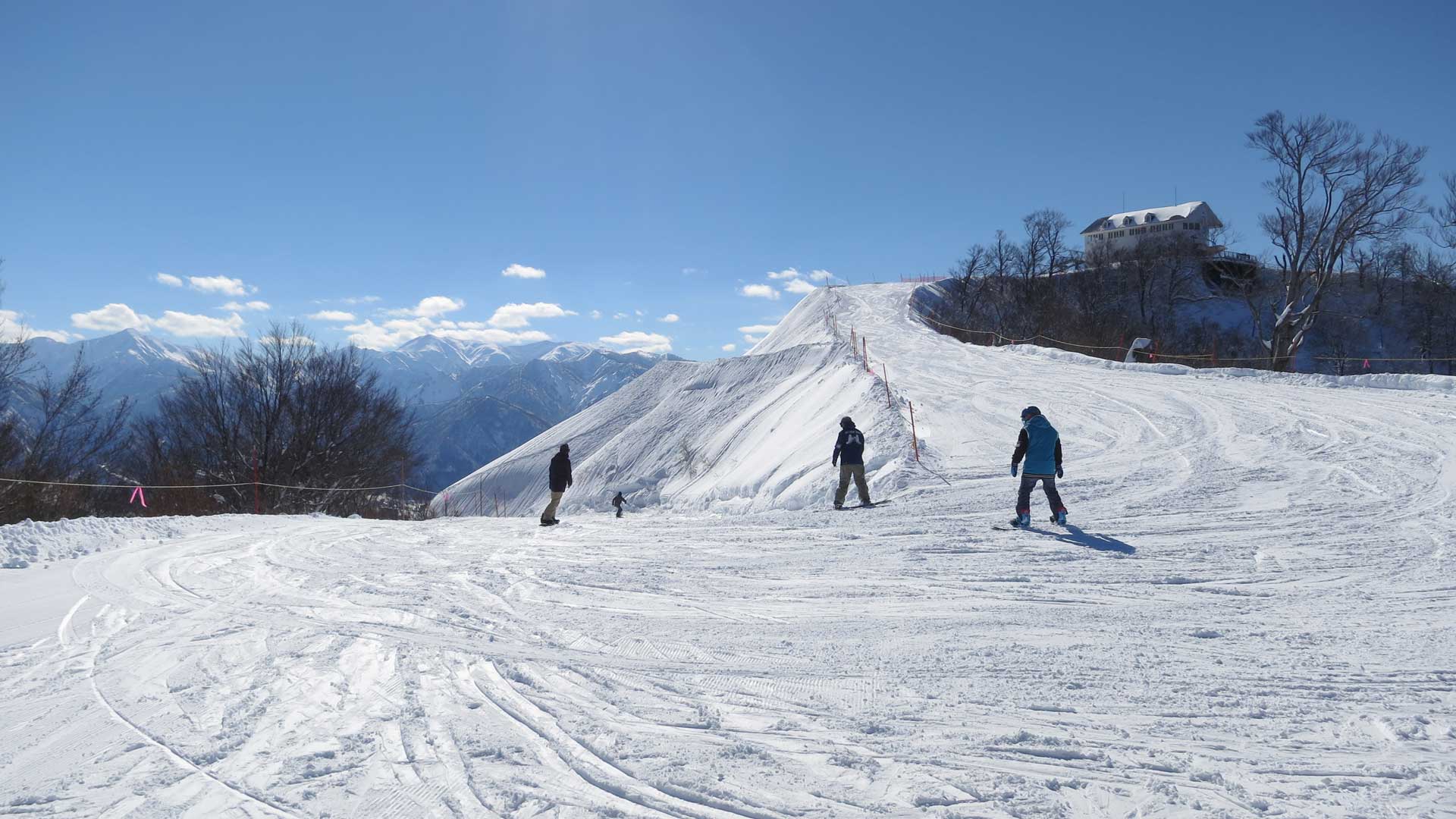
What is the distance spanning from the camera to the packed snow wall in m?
15.6

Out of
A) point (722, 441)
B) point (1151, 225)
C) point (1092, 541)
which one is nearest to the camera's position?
point (1092, 541)

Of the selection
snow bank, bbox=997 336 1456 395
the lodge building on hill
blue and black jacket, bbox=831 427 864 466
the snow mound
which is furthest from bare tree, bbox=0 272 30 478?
the lodge building on hill

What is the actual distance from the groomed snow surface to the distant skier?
1.18ft

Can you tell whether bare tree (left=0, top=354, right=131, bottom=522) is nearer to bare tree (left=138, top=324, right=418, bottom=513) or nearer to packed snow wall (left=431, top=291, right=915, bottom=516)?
bare tree (left=138, top=324, right=418, bottom=513)

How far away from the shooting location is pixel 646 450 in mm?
33031

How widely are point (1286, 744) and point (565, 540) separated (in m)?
8.93

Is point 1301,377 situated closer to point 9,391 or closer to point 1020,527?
point 1020,527

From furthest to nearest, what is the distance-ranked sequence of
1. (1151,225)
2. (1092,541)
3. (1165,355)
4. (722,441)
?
(1151,225)
(722,441)
(1165,355)
(1092,541)

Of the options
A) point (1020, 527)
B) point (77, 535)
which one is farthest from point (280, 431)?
point (1020, 527)

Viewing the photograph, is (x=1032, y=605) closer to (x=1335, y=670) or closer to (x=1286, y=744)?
(x=1335, y=670)

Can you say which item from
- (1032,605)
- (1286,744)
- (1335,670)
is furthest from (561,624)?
(1335,670)

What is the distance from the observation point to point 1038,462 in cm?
916

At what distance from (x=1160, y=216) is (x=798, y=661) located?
4257 inches

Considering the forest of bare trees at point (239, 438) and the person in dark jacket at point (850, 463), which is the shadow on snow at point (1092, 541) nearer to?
the person in dark jacket at point (850, 463)
